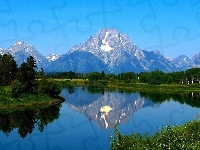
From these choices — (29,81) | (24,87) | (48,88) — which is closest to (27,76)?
(29,81)

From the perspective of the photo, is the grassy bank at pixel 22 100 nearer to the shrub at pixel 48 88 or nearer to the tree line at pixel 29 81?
the tree line at pixel 29 81

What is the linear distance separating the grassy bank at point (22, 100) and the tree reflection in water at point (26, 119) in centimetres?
708

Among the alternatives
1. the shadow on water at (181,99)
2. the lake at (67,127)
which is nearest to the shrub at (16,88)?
the lake at (67,127)

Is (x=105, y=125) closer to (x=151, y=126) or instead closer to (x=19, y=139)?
(x=151, y=126)

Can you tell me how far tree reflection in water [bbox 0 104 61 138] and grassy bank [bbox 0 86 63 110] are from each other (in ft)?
23.2

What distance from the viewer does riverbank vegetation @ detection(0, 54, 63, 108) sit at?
91.2 m

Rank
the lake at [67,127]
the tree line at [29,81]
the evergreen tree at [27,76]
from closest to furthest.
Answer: the lake at [67,127] < the tree line at [29,81] < the evergreen tree at [27,76]

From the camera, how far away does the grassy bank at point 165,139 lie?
68.6 ft

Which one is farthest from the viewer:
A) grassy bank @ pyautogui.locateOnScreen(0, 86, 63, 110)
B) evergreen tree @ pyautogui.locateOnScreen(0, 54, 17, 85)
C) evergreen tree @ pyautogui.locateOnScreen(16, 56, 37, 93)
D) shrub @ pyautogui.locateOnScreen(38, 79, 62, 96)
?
evergreen tree @ pyautogui.locateOnScreen(0, 54, 17, 85)

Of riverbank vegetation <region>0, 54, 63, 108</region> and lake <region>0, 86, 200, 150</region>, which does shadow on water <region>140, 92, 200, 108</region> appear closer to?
lake <region>0, 86, 200, 150</region>

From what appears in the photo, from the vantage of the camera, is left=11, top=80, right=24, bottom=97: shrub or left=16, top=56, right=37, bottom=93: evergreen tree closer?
left=11, top=80, right=24, bottom=97: shrub

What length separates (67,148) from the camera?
48.6 meters

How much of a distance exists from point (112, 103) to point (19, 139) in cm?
6107

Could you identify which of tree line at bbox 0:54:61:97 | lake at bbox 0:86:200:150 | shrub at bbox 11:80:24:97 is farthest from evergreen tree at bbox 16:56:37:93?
lake at bbox 0:86:200:150
